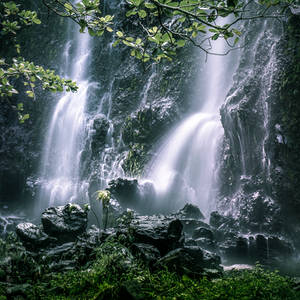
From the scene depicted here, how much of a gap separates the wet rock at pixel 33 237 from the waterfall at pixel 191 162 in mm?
7791

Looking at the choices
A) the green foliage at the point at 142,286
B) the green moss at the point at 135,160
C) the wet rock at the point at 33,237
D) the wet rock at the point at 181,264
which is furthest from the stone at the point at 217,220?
the green foliage at the point at 142,286

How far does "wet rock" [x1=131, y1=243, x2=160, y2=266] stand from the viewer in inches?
193

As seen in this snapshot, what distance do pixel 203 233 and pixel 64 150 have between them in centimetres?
1706

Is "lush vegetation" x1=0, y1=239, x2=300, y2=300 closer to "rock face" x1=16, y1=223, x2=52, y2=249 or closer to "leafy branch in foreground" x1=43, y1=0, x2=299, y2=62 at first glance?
"leafy branch in foreground" x1=43, y1=0, x2=299, y2=62

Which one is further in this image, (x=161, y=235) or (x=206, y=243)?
(x=206, y=243)

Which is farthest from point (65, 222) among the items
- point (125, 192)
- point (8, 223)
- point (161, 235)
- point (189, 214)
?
point (8, 223)

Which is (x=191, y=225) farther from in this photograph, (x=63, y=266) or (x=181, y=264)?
(x=63, y=266)

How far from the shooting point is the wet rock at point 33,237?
8547 mm

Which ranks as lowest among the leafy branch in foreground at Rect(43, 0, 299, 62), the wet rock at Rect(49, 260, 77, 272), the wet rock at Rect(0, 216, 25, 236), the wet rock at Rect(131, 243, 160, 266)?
the wet rock at Rect(0, 216, 25, 236)

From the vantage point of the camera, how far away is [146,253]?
204 inches

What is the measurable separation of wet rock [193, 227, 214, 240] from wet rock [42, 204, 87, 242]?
196 inches

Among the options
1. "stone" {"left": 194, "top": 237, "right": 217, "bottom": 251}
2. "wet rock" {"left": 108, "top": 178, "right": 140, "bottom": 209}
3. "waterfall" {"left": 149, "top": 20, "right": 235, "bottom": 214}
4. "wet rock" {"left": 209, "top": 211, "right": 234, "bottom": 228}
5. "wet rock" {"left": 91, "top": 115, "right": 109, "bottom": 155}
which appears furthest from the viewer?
"wet rock" {"left": 91, "top": 115, "right": 109, "bottom": 155}

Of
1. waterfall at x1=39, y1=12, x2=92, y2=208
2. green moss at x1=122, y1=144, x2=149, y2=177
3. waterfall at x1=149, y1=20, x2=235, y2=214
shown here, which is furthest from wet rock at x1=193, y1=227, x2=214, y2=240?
waterfall at x1=39, y1=12, x2=92, y2=208

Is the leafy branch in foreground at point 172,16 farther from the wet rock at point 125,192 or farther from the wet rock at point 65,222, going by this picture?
the wet rock at point 125,192
